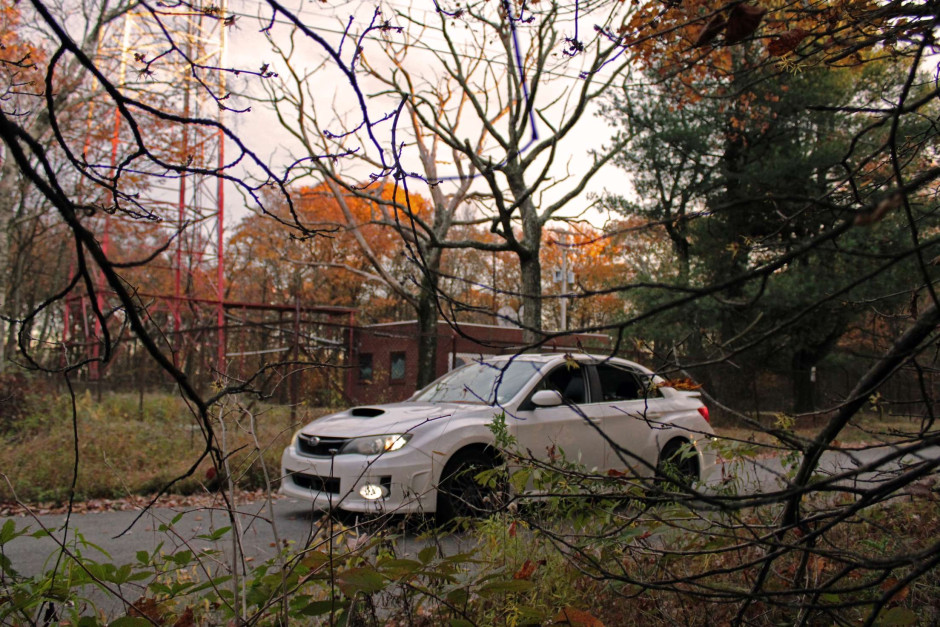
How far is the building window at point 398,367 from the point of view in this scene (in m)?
25.6

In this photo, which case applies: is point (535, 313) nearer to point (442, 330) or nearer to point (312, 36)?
point (312, 36)

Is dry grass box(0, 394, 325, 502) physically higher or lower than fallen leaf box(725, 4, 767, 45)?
lower

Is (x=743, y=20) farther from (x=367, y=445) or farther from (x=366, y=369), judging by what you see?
(x=366, y=369)

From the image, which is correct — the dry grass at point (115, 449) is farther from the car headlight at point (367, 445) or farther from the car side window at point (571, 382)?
the car side window at point (571, 382)

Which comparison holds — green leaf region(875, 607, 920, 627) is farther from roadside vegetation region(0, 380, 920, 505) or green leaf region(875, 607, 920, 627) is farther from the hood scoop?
the hood scoop

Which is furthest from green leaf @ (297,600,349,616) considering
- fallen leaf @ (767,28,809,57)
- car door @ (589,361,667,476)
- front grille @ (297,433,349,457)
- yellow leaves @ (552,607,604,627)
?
car door @ (589,361,667,476)

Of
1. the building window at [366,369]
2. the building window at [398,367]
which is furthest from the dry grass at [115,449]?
the building window at [398,367]

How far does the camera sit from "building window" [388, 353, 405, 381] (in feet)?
→ 84.1

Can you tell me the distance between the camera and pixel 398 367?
26000mm

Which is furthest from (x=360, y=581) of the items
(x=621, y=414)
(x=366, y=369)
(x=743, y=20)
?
(x=366, y=369)

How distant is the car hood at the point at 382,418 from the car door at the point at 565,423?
413mm

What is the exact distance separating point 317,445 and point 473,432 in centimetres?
149

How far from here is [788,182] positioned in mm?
19250

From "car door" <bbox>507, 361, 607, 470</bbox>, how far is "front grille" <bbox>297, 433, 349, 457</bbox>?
1.53 metres
